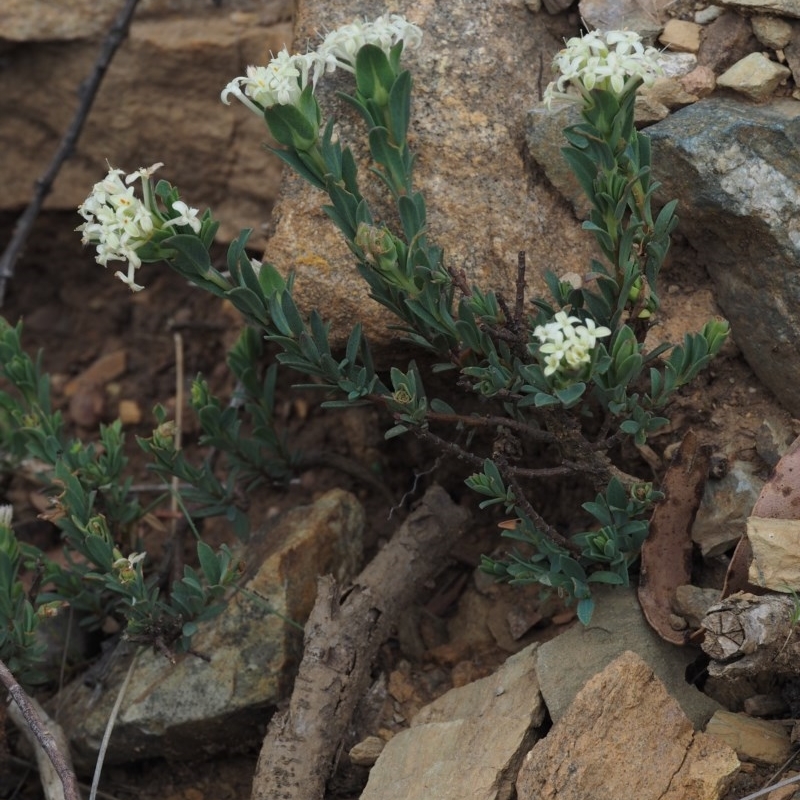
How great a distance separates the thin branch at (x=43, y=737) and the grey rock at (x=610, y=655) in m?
1.25

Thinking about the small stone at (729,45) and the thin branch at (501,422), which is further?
the small stone at (729,45)

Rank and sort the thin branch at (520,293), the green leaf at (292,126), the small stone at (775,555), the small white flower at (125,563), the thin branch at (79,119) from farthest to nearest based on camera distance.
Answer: the thin branch at (79,119) < the small white flower at (125,563) < the thin branch at (520,293) < the green leaf at (292,126) < the small stone at (775,555)

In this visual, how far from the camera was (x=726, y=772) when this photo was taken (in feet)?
8.18

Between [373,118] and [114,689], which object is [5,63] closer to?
[373,118]

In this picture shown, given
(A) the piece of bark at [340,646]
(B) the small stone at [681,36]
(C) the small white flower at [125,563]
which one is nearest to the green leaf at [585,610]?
(A) the piece of bark at [340,646]

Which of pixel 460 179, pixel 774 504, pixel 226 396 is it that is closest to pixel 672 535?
pixel 774 504

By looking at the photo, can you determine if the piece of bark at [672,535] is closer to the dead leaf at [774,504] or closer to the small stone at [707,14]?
the dead leaf at [774,504]

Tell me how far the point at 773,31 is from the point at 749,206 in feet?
2.05

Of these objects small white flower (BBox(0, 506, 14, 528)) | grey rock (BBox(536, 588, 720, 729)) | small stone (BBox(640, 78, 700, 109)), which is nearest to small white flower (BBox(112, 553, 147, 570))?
small white flower (BBox(0, 506, 14, 528))

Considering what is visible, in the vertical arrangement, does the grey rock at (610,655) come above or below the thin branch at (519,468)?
below

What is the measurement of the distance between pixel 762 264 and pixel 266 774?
6.55 ft

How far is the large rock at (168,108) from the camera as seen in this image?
4539 mm

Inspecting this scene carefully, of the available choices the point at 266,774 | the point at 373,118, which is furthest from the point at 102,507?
the point at 373,118

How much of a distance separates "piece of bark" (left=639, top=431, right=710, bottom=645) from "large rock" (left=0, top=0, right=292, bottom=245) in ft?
7.30
